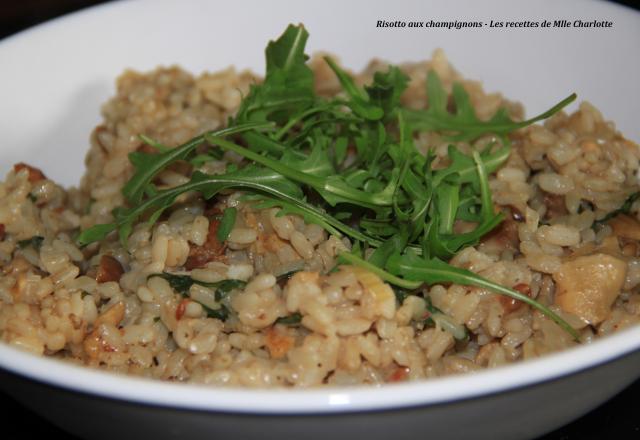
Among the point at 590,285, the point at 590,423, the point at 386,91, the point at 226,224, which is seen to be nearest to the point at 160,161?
the point at 226,224

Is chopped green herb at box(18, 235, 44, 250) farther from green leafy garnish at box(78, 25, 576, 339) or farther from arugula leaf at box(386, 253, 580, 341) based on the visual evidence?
arugula leaf at box(386, 253, 580, 341)

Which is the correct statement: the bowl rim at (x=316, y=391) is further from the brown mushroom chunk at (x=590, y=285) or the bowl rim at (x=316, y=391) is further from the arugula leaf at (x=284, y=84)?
the arugula leaf at (x=284, y=84)

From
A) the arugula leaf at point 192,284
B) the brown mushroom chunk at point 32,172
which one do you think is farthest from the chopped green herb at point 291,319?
the brown mushroom chunk at point 32,172

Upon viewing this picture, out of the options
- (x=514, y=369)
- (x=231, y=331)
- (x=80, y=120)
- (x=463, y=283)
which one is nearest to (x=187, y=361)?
(x=231, y=331)

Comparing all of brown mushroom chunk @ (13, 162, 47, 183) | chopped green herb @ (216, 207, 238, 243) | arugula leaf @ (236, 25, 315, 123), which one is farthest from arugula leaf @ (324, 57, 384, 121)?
A: brown mushroom chunk @ (13, 162, 47, 183)

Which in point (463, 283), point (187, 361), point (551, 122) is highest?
point (551, 122)

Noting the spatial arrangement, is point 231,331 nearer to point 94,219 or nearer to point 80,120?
point 94,219

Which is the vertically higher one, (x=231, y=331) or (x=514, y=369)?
(x=514, y=369)
